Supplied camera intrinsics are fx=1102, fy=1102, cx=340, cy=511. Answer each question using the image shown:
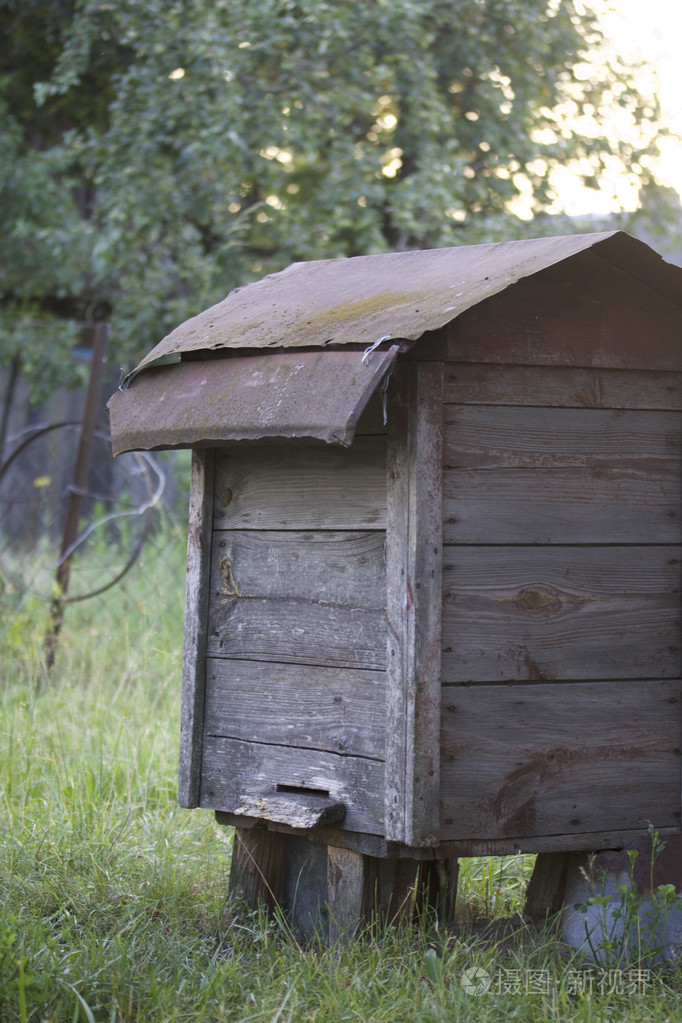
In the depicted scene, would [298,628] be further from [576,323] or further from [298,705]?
[576,323]

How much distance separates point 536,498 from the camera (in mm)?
2805

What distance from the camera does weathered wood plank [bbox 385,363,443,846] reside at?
265 centimetres

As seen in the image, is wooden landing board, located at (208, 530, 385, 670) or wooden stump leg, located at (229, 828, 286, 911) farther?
wooden stump leg, located at (229, 828, 286, 911)

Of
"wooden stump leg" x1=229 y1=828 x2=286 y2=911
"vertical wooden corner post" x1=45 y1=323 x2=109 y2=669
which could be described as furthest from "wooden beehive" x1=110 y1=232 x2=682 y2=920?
"vertical wooden corner post" x1=45 y1=323 x2=109 y2=669

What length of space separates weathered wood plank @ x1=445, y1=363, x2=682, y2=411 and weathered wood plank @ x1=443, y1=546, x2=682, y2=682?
38 centimetres

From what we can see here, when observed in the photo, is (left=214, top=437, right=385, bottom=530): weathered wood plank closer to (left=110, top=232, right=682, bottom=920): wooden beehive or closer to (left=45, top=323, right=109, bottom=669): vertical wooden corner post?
(left=110, top=232, right=682, bottom=920): wooden beehive

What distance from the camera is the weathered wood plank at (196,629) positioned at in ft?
10.6

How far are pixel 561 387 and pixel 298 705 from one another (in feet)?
3.60

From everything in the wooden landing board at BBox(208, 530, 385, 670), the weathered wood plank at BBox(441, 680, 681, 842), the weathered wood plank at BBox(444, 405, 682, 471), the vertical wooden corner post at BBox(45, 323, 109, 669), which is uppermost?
the weathered wood plank at BBox(444, 405, 682, 471)

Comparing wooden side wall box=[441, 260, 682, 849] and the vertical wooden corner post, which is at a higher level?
wooden side wall box=[441, 260, 682, 849]

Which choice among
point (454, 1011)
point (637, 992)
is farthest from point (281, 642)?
point (637, 992)

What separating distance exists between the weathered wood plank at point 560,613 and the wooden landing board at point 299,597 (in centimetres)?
21

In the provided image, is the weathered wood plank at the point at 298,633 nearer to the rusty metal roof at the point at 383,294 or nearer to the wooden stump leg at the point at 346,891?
the wooden stump leg at the point at 346,891

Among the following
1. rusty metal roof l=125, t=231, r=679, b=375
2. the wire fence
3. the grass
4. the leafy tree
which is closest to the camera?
the grass
